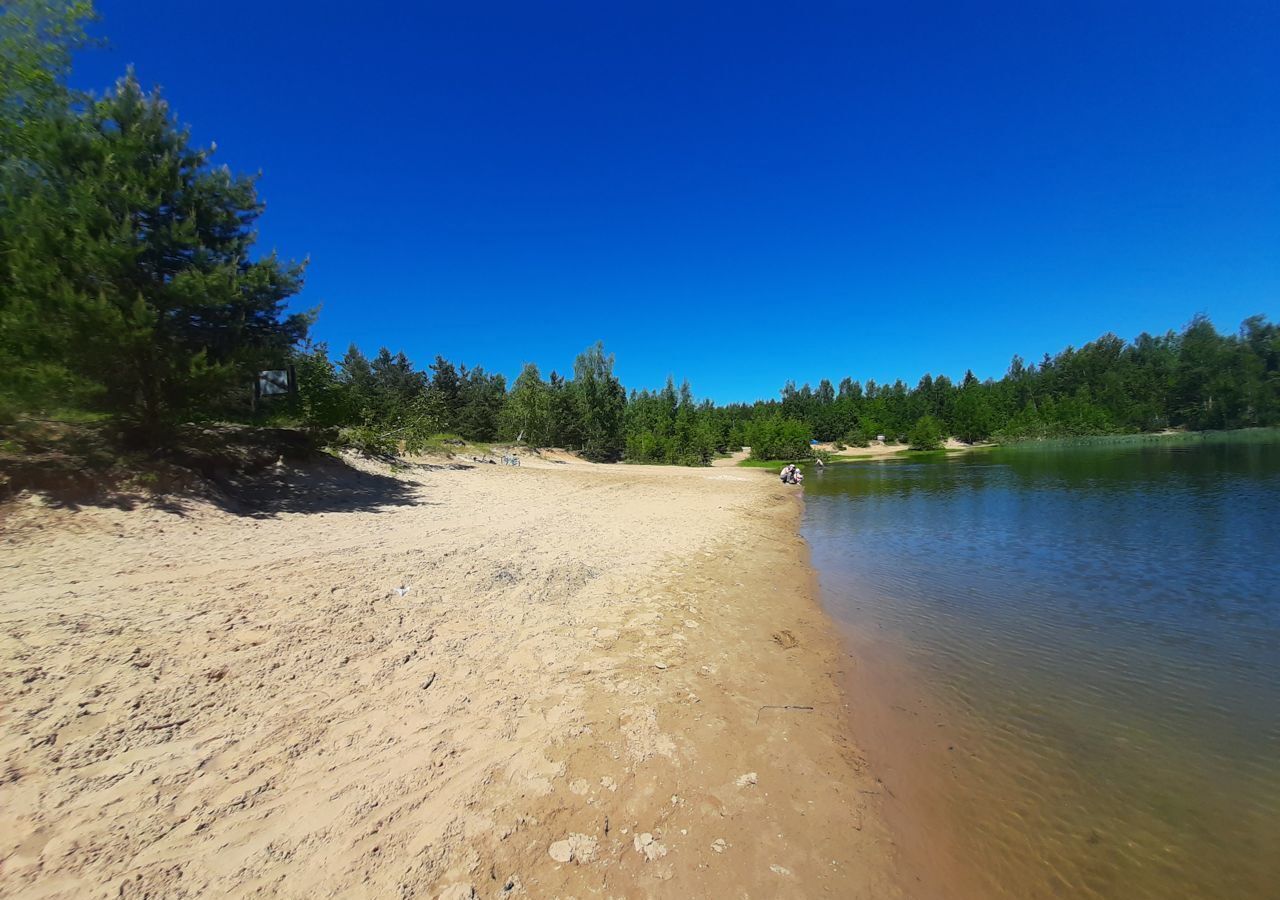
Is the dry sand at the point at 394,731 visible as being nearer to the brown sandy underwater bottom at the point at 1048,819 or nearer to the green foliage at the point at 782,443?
the brown sandy underwater bottom at the point at 1048,819

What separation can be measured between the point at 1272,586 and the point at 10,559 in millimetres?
23949

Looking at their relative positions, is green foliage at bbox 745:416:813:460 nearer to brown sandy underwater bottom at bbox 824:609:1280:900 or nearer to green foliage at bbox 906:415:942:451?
green foliage at bbox 906:415:942:451

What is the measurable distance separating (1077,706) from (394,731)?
8386 mm

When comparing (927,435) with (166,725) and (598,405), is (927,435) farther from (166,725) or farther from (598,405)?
(166,725)

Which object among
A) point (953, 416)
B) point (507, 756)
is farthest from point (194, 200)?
point (953, 416)

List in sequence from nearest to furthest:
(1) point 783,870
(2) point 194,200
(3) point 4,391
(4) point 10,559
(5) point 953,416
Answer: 1. (1) point 783,870
2. (4) point 10,559
3. (3) point 4,391
4. (2) point 194,200
5. (5) point 953,416

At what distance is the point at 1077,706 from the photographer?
6.35 metres

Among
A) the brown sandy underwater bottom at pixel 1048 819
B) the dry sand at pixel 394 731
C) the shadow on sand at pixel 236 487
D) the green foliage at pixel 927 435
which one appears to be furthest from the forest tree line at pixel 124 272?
the green foliage at pixel 927 435

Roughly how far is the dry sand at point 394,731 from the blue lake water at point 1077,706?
0.86 meters

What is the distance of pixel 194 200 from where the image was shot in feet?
→ 39.6

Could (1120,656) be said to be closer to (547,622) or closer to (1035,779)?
(1035,779)

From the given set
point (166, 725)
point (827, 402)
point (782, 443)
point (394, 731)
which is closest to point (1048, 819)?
point (394, 731)

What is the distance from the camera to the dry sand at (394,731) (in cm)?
326

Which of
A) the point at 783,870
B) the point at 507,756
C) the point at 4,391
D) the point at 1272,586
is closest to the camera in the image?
the point at 783,870
